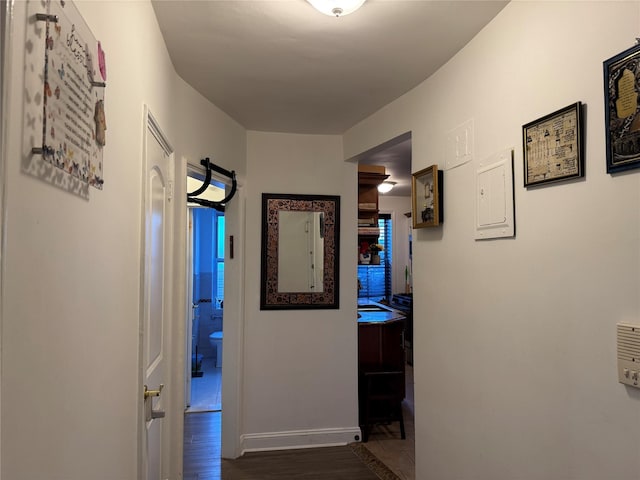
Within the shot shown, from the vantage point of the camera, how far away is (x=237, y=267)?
125 inches

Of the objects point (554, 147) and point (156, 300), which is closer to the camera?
point (554, 147)

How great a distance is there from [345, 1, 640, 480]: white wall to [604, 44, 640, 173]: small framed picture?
1.5 inches

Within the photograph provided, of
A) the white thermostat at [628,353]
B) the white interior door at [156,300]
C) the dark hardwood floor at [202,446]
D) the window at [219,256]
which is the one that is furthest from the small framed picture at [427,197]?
the window at [219,256]

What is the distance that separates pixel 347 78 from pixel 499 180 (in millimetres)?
1107

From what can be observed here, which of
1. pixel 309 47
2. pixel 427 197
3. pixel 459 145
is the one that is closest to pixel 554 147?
pixel 459 145

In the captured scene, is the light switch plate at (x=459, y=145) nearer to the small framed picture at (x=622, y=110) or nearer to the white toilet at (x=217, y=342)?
the small framed picture at (x=622, y=110)

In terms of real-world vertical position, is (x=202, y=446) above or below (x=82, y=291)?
below

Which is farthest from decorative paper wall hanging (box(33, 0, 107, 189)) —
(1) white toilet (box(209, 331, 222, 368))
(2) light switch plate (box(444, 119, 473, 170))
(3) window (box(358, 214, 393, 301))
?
(3) window (box(358, 214, 393, 301))

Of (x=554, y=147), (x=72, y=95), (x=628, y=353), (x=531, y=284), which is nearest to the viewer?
(x=72, y=95)

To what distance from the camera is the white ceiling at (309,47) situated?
5.51ft

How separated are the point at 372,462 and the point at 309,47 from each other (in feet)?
9.25

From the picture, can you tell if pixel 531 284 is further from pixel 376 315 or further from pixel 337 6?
pixel 376 315

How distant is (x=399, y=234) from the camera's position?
705 cm

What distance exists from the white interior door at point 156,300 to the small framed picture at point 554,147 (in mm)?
1390
